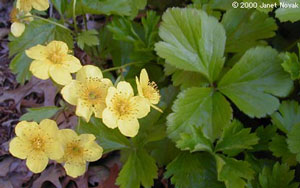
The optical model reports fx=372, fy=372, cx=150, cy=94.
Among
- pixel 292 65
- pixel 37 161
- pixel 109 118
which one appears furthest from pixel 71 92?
pixel 292 65

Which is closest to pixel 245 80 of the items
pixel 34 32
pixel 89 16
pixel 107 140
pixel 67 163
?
pixel 107 140

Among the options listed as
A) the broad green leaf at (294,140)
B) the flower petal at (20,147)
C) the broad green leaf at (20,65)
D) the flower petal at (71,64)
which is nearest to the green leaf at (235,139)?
the broad green leaf at (294,140)

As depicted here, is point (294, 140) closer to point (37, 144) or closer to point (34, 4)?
point (37, 144)

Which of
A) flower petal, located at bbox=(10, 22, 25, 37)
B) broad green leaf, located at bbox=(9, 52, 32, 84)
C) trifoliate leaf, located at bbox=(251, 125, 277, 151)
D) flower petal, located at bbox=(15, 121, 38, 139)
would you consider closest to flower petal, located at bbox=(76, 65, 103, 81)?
flower petal, located at bbox=(15, 121, 38, 139)

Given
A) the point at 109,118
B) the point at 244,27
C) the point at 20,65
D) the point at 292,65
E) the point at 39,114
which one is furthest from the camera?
the point at 20,65

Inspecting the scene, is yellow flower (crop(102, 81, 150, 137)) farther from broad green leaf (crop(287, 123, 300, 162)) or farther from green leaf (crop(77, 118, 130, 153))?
broad green leaf (crop(287, 123, 300, 162))

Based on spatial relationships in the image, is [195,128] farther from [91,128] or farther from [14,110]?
[14,110]
